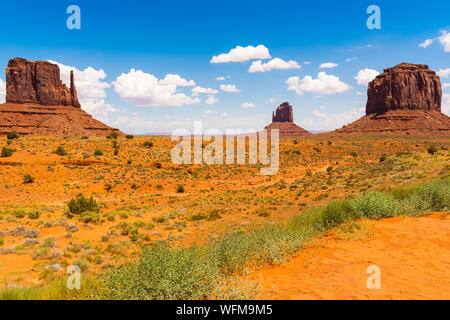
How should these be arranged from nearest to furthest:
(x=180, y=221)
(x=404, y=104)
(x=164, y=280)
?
(x=164, y=280), (x=180, y=221), (x=404, y=104)

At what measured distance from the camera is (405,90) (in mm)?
123750

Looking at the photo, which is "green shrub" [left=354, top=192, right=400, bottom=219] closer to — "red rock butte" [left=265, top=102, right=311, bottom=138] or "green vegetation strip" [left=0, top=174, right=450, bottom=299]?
"green vegetation strip" [left=0, top=174, right=450, bottom=299]

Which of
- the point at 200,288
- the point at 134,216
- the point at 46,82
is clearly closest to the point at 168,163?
the point at 134,216

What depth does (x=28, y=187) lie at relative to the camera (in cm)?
2436

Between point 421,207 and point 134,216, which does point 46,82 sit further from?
point 421,207

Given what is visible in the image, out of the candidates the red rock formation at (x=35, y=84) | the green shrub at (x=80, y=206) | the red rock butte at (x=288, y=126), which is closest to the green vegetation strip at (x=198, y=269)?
the green shrub at (x=80, y=206)

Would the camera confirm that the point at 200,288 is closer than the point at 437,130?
Yes

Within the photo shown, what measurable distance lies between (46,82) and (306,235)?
12667 cm

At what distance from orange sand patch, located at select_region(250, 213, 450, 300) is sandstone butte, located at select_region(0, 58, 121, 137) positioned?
306 feet

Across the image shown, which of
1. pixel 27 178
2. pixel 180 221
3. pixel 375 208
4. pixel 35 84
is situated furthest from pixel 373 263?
pixel 35 84

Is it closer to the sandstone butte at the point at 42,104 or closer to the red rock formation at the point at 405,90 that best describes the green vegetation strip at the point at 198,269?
the sandstone butte at the point at 42,104

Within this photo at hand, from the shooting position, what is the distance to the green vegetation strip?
14.4 feet

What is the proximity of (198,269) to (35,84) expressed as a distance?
422ft

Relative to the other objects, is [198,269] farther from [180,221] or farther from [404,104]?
[404,104]
